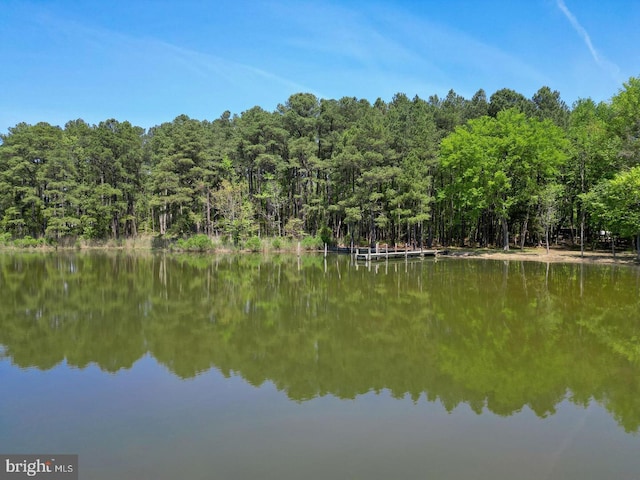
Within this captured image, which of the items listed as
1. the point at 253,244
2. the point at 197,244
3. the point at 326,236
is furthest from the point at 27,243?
the point at 326,236

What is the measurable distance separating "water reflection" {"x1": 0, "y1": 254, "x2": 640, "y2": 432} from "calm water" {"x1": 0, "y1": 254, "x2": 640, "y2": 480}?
76 millimetres

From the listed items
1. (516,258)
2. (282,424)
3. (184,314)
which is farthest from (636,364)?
(516,258)

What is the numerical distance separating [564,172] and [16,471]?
49.4 m

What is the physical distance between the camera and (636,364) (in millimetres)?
10898

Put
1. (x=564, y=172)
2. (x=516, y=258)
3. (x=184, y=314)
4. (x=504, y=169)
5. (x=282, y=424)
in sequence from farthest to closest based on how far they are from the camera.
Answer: (x=564, y=172) → (x=504, y=169) → (x=516, y=258) → (x=184, y=314) → (x=282, y=424)

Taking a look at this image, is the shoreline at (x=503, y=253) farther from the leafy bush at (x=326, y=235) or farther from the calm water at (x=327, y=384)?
the calm water at (x=327, y=384)

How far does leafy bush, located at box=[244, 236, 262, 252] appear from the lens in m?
47.3

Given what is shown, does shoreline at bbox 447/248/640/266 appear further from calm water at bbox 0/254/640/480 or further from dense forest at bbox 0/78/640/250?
calm water at bbox 0/254/640/480

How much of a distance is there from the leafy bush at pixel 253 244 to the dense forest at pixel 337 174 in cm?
177

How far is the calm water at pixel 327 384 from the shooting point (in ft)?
21.8

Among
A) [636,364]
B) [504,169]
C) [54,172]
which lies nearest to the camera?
[636,364]

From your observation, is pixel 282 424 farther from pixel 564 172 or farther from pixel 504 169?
pixel 564 172

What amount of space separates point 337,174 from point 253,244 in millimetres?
11769

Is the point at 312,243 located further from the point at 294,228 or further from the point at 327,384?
the point at 327,384
